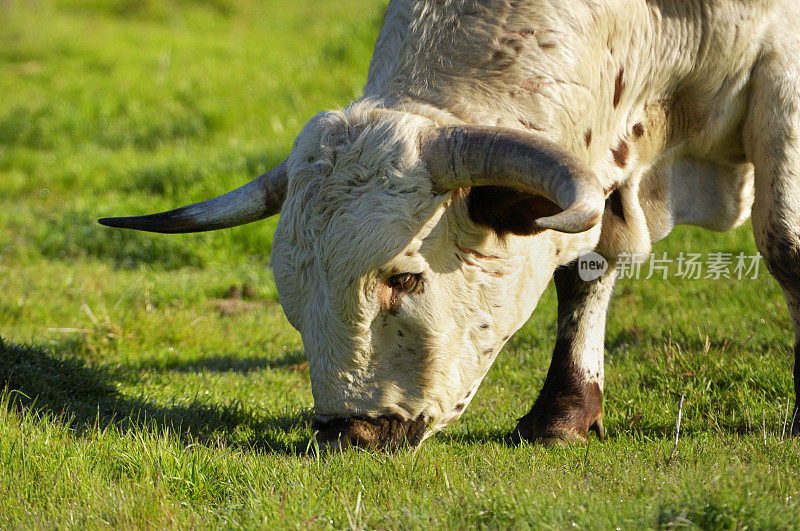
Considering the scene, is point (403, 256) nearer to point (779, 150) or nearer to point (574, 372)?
point (574, 372)

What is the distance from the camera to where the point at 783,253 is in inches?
171

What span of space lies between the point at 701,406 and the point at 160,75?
11646 mm

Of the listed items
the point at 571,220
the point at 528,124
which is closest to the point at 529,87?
the point at 528,124

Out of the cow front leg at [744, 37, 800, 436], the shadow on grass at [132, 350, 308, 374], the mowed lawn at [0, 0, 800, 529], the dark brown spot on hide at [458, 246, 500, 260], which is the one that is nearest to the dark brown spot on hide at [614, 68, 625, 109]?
the cow front leg at [744, 37, 800, 436]

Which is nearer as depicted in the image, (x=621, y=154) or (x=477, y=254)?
(x=477, y=254)

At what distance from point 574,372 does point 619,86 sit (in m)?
1.58

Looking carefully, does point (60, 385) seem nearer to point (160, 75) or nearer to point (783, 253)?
point (783, 253)

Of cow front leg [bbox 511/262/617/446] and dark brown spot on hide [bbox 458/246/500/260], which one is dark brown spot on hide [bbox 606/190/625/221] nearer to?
cow front leg [bbox 511/262/617/446]

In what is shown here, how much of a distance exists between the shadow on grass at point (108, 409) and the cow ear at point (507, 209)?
1.38 meters

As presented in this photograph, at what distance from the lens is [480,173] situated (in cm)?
342

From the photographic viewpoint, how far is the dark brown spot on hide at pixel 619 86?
412cm

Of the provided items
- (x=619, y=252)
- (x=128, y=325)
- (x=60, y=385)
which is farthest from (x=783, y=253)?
(x=128, y=325)

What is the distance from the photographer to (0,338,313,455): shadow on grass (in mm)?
4328

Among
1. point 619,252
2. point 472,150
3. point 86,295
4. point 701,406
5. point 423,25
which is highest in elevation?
point 423,25
